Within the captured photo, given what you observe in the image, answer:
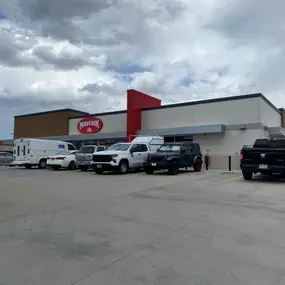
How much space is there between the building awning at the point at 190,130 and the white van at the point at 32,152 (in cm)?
848

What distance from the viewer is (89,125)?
33.7 metres

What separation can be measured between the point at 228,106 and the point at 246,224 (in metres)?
19.9

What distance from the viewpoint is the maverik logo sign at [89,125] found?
32.9m

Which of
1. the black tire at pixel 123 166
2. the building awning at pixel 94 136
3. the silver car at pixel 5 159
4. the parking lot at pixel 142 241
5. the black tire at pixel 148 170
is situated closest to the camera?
the parking lot at pixel 142 241

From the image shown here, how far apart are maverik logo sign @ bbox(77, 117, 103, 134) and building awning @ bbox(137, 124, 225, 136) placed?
243 inches

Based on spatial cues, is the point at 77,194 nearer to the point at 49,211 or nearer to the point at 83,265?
the point at 49,211

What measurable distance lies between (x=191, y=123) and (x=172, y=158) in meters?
9.63

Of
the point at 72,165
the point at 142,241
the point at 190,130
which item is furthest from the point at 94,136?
the point at 142,241

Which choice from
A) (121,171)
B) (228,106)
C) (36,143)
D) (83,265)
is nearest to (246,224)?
(83,265)

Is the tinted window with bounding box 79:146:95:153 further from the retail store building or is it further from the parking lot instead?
the parking lot

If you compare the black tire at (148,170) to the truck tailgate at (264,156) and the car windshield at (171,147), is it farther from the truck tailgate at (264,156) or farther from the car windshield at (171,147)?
the truck tailgate at (264,156)

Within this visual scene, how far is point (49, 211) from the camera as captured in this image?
7.52 m

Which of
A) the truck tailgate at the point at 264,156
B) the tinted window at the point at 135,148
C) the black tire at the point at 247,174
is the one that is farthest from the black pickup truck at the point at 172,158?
the truck tailgate at the point at 264,156

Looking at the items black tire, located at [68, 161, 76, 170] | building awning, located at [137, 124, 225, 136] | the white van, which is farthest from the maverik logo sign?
black tire, located at [68, 161, 76, 170]
